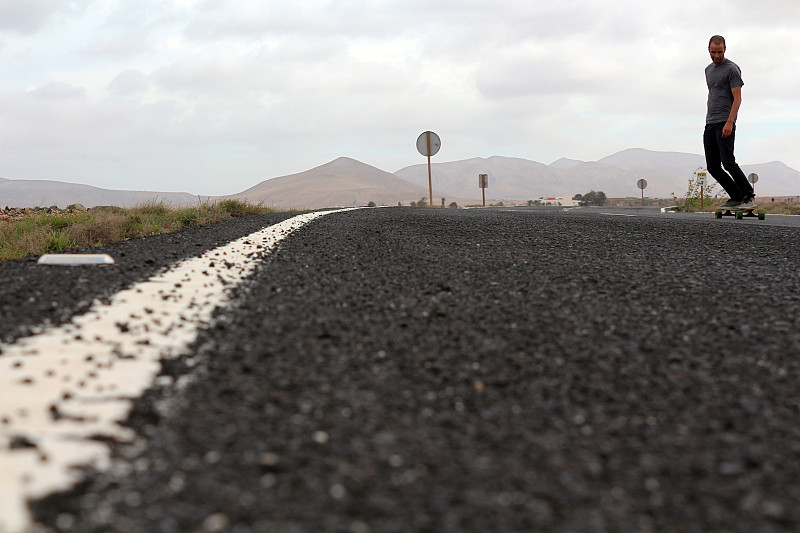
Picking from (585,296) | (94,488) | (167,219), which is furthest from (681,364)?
(167,219)

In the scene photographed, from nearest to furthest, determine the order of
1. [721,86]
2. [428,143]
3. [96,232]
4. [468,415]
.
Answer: [468,415] < [96,232] < [721,86] < [428,143]

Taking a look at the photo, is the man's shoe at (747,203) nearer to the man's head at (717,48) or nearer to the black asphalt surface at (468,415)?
the man's head at (717,48)

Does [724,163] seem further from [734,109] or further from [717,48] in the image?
[717,48]

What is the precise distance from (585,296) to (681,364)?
1.02 metres

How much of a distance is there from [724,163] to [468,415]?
951 cm

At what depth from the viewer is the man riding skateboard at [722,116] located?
9008 millimetres

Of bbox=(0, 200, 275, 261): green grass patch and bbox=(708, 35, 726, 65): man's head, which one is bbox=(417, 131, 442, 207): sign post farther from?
bbox=(708, 35, 726, 65): man's head

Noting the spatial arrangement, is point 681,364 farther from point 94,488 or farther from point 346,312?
point 94,488

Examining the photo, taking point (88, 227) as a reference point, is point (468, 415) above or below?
below

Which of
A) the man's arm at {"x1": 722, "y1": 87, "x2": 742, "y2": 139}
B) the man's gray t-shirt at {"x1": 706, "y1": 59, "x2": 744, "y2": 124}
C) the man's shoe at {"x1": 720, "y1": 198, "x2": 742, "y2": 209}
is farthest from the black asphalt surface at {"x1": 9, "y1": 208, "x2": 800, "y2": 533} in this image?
the man's shoe at {"x1": 720, "y1": 198, "x2": 742, "y2": 209}

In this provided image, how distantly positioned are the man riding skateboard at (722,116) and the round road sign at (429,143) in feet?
56.4

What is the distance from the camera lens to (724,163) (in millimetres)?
9445

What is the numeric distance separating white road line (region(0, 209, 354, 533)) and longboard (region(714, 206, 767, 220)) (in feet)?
32.3

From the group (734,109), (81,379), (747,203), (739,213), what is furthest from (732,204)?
(81,379)
